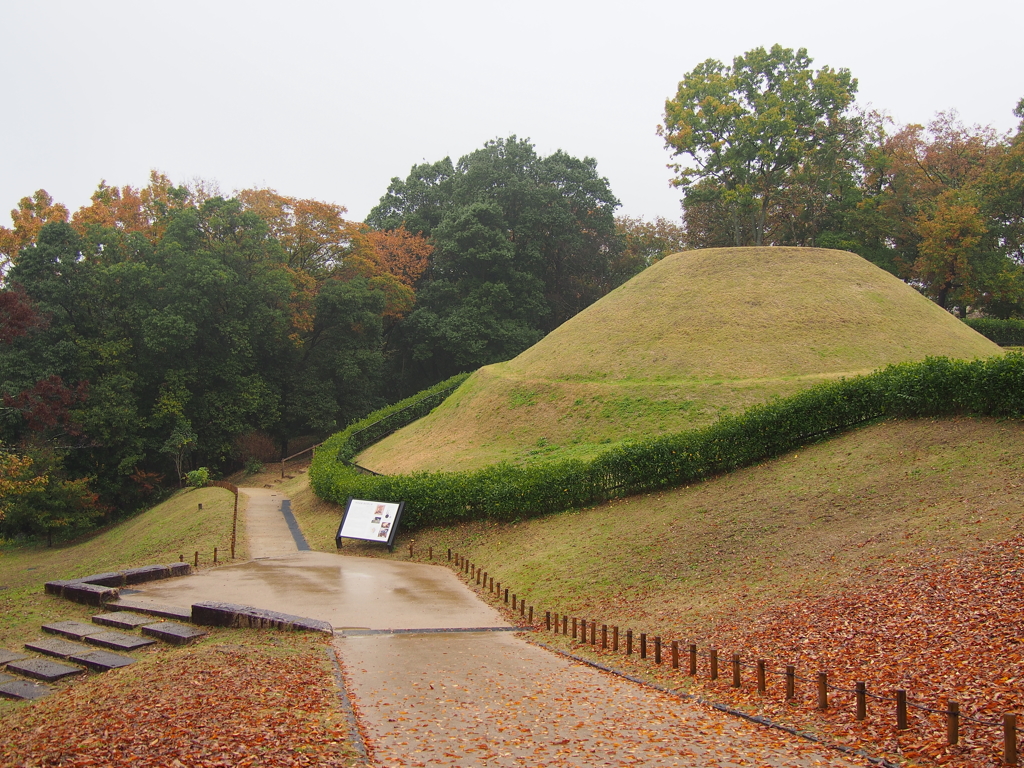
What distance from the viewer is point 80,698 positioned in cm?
755

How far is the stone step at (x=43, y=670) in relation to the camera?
883 centimetres

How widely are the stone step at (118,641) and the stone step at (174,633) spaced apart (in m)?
0.17

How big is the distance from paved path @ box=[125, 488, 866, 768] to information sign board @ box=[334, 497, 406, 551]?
4.49 metres

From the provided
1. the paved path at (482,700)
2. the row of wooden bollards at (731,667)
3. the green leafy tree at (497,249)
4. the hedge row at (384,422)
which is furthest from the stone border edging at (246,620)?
the green leafy tree at (497,249)

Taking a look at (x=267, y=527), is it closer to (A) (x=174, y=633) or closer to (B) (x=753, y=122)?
(A) (x=174, y=633)

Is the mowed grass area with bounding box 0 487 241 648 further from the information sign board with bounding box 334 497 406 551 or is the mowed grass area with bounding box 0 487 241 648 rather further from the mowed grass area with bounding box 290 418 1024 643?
the mowed grass area with bounding box 290 418 1024 643

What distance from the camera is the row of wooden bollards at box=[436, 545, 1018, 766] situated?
5.96m

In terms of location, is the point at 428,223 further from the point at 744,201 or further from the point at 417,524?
the point at 417,524

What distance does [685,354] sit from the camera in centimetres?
2894

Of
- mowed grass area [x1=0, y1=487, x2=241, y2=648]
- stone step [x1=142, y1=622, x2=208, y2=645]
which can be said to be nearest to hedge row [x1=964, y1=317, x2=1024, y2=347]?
mowed grass area [x1=0, y1=487, x2=241, y2=648]

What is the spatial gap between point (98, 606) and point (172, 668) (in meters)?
5.67

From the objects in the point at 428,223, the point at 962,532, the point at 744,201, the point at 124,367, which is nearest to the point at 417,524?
the point at 962,532

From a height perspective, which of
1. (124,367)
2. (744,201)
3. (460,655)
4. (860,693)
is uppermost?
(744,201)

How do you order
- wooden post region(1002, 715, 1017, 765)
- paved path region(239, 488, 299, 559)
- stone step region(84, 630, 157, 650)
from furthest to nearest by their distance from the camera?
paved path region(239, 488, 299, 559), stone step region(84, 630, 157, 650), wooden post region(1002, 715, 1017, 765)
